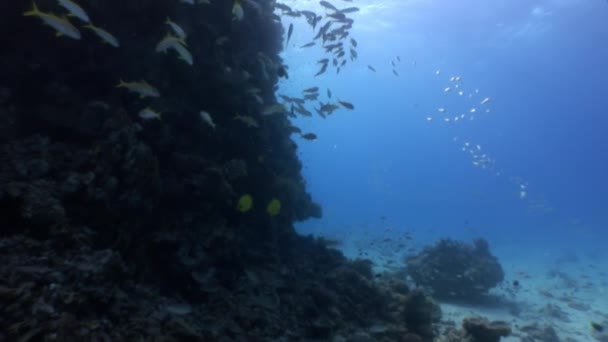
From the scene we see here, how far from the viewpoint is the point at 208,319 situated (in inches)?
236

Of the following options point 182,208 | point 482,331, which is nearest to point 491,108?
point 482,331

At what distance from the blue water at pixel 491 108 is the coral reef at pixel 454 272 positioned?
1390cm

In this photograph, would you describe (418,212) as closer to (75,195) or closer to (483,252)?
(483,252)

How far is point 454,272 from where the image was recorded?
17.0 metres

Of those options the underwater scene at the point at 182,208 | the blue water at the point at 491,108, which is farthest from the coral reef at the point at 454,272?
the blue water at the point at 491,108

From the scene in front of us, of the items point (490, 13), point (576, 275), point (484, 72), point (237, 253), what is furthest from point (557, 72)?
point (237, 253)

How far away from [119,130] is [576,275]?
35.8 meters

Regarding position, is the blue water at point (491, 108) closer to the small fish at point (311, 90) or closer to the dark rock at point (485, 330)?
the small fish at point (311, 90)

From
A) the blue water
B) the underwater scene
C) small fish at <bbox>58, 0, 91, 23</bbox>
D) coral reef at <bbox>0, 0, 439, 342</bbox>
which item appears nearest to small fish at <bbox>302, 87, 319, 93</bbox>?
the underwater scene

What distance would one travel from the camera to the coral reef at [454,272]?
16.5 metres

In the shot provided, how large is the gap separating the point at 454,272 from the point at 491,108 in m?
92.5

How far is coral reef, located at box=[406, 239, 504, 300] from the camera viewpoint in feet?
54.2

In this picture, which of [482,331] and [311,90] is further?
[311,90]

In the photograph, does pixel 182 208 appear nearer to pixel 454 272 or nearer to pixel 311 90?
pixel 311 90
